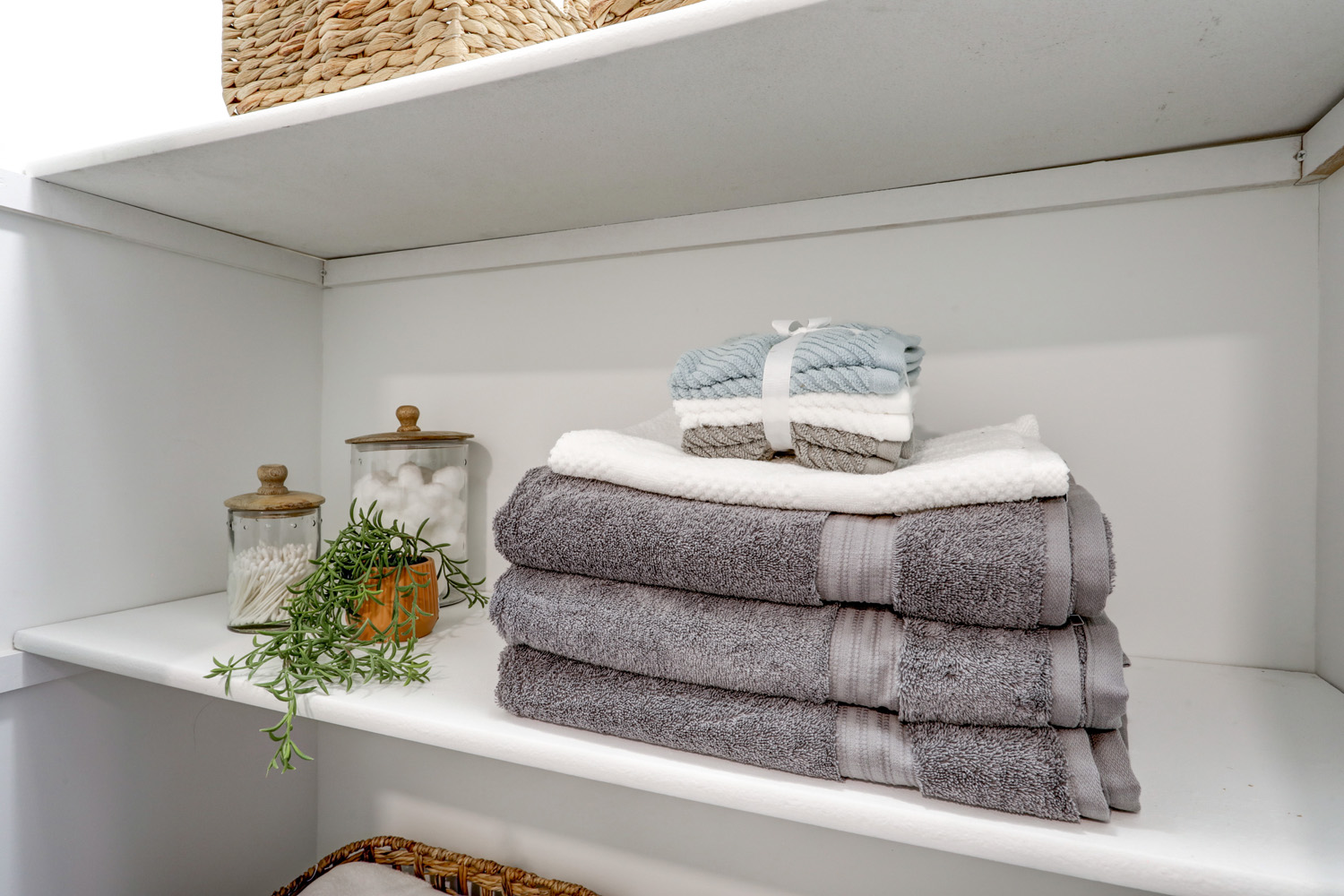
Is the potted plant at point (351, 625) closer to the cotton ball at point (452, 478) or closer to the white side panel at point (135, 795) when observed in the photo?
the cotton ball at point (452, 478)

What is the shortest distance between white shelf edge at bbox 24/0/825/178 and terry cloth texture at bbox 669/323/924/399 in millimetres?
199

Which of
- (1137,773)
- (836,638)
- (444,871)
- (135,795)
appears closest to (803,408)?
(836,638)

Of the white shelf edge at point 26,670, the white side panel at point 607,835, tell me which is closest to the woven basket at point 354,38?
the white shelf edge at point 26,670

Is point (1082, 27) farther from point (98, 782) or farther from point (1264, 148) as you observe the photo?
point (98, 782)

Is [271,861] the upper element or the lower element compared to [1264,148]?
lower

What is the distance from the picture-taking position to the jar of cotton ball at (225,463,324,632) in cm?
70

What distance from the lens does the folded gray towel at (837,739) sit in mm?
362

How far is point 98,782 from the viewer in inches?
28.8

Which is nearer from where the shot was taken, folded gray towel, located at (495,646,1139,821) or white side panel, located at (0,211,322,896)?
folded gray towel, located at (495,646,1139,821)

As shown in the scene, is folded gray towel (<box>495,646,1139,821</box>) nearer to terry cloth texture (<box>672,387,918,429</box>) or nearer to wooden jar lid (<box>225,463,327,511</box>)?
terry cloth texture (<box>672,387,918,429</box>)

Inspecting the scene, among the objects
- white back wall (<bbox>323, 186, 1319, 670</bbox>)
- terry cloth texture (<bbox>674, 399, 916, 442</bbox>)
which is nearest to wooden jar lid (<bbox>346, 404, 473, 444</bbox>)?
white back wall (<bbox>323, 186, 1319, 670</bbox>)

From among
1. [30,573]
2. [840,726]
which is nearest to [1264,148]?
[840,726]

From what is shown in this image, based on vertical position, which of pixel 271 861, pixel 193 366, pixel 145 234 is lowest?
pixel 271 861

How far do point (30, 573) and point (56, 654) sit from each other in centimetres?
10
